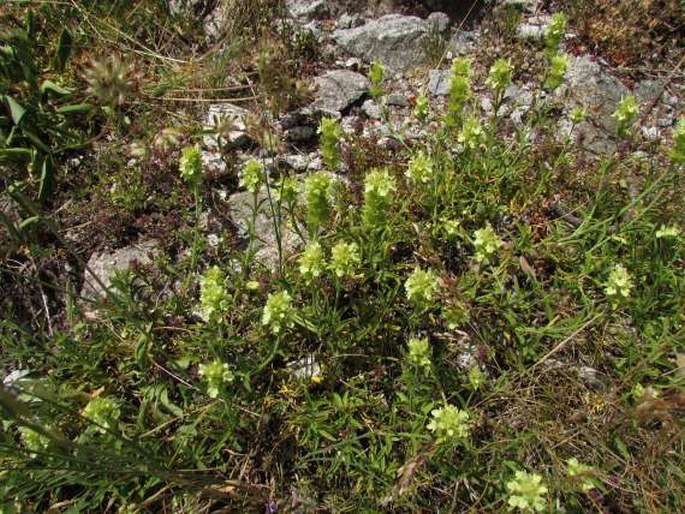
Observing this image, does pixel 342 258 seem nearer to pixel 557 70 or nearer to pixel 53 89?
pixel 557 70

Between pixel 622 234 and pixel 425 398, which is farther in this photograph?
pixel 622 234

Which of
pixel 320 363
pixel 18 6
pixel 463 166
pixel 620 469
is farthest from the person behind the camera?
pixel 18 6

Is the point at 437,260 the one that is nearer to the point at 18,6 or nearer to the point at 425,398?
the point at 425,398

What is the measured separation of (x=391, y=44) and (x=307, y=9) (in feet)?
3.00

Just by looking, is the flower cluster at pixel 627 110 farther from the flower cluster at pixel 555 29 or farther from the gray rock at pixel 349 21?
the gray rock at pixel 349 21

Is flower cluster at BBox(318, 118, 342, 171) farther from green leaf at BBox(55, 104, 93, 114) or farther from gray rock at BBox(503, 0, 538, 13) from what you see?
gray rock at BBox(503, 0, 538, 13)

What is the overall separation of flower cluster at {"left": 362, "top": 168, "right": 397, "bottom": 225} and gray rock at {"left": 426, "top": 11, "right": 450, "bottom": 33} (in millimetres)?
2804

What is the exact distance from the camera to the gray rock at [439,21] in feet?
15.2

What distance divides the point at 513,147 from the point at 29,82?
3.40 metres

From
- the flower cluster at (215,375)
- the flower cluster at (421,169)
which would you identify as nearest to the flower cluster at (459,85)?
the flower cluster at (421,169)

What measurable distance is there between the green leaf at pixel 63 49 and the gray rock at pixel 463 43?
9.73 ft

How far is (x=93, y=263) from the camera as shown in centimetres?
339

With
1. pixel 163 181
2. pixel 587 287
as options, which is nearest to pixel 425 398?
pixel 587 287

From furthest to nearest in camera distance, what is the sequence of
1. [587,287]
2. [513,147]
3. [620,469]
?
1. [513,147]
2. [587,287]
3. [620,469]
